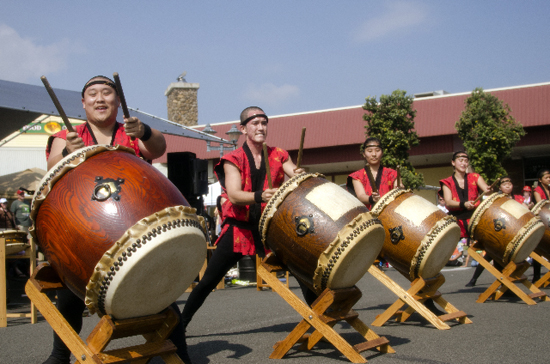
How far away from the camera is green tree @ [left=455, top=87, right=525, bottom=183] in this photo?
19.1 metres

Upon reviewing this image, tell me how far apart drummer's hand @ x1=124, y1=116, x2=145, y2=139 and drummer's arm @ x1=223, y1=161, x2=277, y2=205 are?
85cm

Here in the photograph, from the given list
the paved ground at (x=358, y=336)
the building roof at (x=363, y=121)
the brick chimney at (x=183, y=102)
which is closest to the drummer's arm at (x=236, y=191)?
the paved ground at (x=358, y=336)

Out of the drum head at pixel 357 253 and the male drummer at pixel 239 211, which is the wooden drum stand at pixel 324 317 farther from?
the male drummer at pixel 239 211

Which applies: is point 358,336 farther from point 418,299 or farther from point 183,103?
point 183,103

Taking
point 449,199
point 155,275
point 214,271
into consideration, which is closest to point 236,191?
point 214,271

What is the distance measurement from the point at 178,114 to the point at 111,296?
30.3 m

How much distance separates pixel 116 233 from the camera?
6.54 feet

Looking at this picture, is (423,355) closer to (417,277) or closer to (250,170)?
(417,277)

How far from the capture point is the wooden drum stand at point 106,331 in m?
2.11

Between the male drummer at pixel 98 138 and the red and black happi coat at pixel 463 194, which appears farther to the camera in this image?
the red and black happi coat at pixel 463 194

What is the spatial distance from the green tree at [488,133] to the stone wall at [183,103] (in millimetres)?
16814

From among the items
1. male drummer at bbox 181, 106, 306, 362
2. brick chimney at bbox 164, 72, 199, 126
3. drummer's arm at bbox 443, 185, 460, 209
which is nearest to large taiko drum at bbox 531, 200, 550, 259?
drummer's arm at bbox 443, 185, 460, 209

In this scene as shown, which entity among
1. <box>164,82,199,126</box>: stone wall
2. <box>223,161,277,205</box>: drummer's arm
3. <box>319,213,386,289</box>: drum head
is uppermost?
<box>164,82,199,126</box>: stone wall

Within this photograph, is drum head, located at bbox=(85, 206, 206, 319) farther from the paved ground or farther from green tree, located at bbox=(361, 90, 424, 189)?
green tree, located at bbox=(361, 90, 424, 189)
